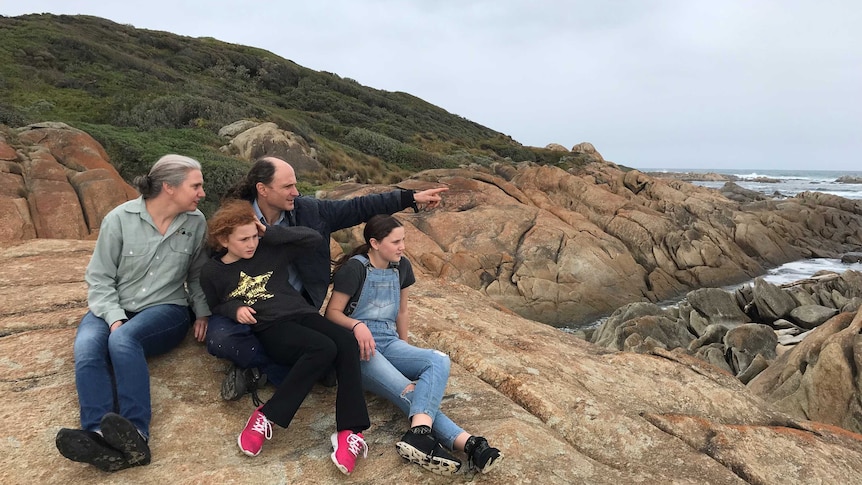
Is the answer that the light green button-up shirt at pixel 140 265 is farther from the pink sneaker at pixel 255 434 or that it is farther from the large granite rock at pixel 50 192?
the large granite rock at pixel 50 192

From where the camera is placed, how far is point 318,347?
3465 mm

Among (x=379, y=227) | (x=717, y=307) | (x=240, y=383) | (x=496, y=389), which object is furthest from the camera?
(x=717, y=307)

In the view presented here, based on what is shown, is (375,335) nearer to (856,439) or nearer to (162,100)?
(856,439)

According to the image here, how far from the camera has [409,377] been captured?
3.93m

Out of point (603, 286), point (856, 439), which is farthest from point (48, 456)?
point (603, 286)

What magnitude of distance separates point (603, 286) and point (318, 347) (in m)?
15.8

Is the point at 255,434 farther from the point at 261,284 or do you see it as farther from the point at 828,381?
the point at 828,381

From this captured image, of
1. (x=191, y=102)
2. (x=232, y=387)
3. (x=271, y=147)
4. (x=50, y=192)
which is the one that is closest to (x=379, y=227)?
(x=232, y=387)

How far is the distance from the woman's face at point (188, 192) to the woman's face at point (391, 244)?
143cm

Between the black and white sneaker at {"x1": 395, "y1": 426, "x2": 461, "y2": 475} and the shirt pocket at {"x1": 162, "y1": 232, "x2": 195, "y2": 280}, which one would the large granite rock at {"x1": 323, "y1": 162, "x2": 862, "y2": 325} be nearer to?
the shirt pocket at {"x1": 162, "y1": 232, "x2": 195, "y2": 280}

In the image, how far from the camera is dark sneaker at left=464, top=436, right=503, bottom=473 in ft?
10.1

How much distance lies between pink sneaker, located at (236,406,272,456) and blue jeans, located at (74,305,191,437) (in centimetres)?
60

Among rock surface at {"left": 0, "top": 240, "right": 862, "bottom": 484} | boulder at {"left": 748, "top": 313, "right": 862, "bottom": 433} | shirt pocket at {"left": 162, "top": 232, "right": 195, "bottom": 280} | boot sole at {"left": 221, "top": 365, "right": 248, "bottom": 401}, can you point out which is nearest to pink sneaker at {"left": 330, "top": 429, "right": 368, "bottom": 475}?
rock surface at {"left": 0, "top": 240, "right": 862, "bottom": 484}

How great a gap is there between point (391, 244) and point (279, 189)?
1.03 metres
